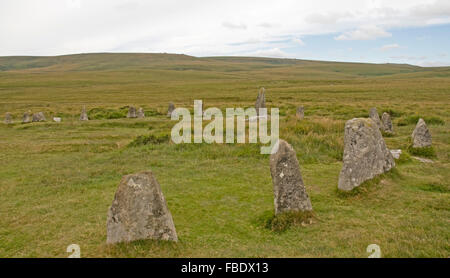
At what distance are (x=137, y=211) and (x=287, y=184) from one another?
4.25 meters

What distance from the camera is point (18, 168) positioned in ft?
58.9

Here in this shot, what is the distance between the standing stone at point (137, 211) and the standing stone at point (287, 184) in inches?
136

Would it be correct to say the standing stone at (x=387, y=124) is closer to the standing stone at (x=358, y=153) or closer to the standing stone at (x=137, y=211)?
the standing stone at (x=358, y=153)

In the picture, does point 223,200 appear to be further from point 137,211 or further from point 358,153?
point 358,153

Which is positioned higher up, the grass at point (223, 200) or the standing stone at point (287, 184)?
the standing stone at point (287, 184)

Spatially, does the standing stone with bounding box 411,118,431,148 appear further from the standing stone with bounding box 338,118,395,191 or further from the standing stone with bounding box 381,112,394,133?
the standing stone with bounding box 338,118,395,191

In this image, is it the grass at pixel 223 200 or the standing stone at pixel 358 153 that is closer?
the grass at pixel 223 200

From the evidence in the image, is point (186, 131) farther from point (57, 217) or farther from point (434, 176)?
point (434, 176)

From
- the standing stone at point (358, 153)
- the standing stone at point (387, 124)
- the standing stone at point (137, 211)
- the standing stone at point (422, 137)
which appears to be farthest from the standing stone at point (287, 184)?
the standing stone at point (387, 124)

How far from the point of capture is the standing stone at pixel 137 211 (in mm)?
7922
